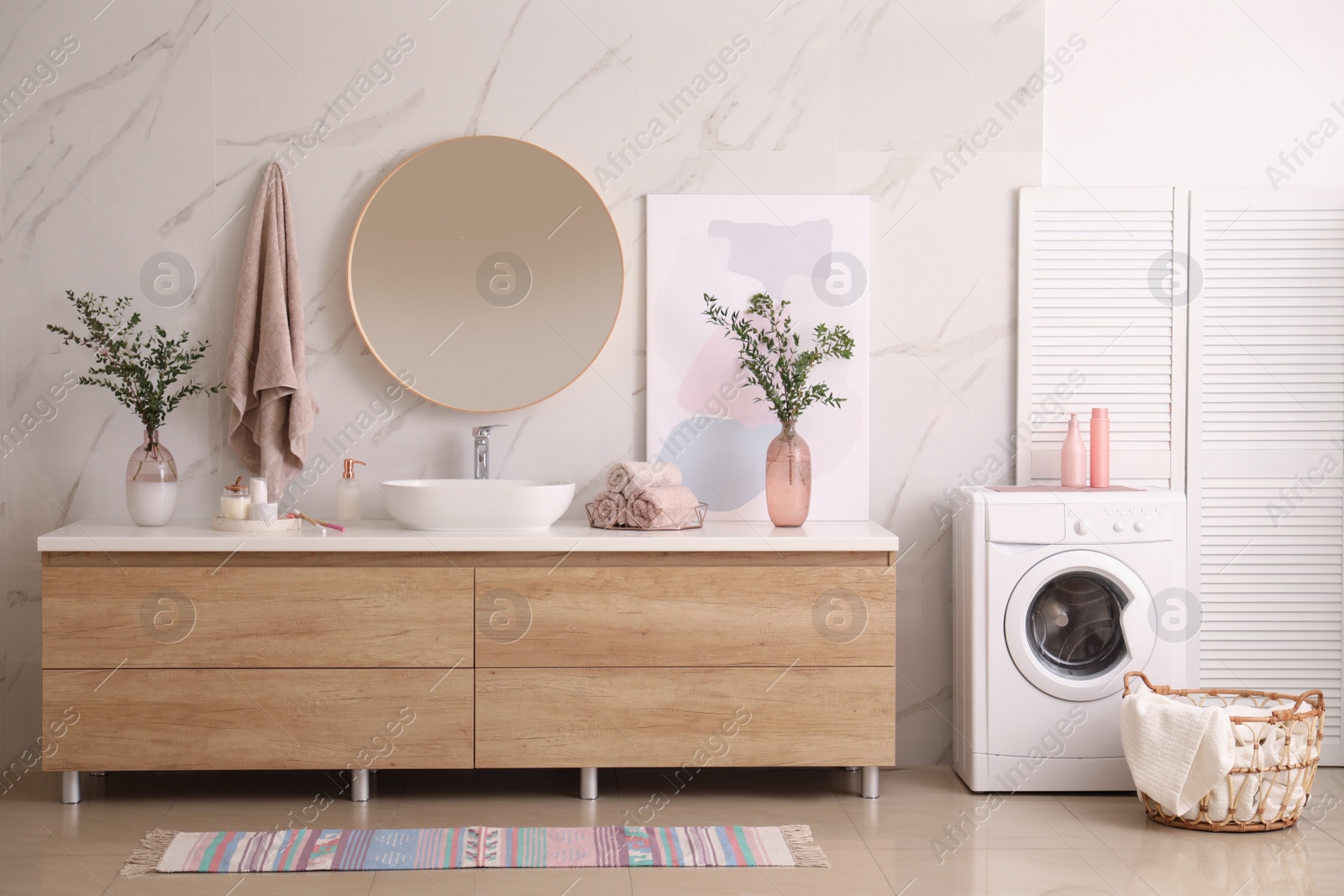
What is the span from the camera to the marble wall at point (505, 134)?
294 cm

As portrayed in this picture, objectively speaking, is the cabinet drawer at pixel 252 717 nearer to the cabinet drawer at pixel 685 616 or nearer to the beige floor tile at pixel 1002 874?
the cabinet drawer at pixel 685 616

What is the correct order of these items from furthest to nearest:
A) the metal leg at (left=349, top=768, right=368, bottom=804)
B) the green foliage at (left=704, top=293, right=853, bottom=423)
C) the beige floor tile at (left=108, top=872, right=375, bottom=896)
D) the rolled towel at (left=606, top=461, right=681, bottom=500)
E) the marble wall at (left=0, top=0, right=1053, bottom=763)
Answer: the marble wall at (left=0, top=0, right=1053, bottom=763), the green foliage at (left=704, top=293, right=853, bottom=423), the rolled towel at (left=606, top=461, right=681, bottom=500), the metal leg at (left=349, top=768, right=368, bottom=804), the beige floor tile at (left=108, top=872, right=375, bottom=896)

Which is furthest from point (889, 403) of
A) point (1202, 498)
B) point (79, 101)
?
point (79, 101)

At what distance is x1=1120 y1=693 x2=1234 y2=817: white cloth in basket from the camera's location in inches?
95.3

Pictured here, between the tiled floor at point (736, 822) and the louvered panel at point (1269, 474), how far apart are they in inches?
15.3

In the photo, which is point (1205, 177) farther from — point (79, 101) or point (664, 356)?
point (79, 101)

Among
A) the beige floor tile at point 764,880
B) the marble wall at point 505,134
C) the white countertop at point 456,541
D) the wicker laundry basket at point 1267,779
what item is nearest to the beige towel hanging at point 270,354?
the marble wall at point 505,134

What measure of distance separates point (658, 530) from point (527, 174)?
3.61 ft

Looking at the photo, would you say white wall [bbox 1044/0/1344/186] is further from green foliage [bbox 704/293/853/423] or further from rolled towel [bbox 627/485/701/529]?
rolled towel [bbox 627/485/701/529]

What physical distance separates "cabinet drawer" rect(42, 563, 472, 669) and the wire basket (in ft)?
1.29

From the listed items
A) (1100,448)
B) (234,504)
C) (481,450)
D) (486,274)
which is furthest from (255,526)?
(1100,448)

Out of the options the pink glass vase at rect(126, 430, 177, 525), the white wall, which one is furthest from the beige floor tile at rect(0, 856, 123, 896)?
the white wall

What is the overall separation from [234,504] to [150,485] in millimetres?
234

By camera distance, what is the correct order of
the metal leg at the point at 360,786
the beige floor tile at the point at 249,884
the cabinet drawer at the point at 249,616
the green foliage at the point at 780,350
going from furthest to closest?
the green foliage at the point at 780,350 → the metal leg at the point at 360,786 → the cabinet drawer at the point at 249,616 → the beige floor tile at the point at 249,884
